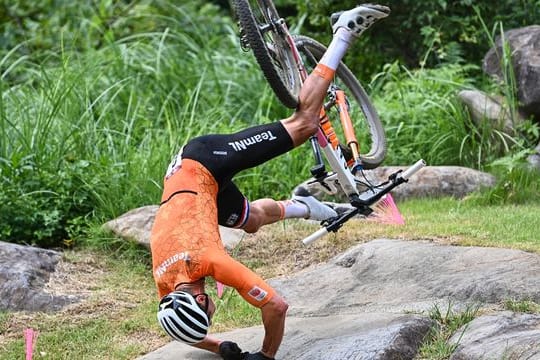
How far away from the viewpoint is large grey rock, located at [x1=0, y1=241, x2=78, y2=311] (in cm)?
685

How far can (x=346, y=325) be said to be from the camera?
5.54m

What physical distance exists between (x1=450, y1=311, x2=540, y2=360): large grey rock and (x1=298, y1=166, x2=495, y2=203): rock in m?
3.33

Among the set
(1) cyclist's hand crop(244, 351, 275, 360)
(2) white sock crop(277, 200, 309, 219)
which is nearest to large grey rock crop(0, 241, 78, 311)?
(2) white sock crop(277, 200, 309, 219)

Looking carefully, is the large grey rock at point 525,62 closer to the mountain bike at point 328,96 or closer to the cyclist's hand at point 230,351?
the mountain bike at point 328,96

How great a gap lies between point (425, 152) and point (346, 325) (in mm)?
4149

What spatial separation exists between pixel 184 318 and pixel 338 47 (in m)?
1.96

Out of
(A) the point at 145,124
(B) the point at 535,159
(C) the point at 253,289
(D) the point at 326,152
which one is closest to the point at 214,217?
(C) the point at 253,289

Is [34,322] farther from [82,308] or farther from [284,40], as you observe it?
[284,40]

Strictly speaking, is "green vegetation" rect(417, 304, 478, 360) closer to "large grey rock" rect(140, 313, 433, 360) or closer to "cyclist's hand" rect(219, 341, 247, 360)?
"large grey rock" rect(140, 313, 433, 360)

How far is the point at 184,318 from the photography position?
16.0 feet

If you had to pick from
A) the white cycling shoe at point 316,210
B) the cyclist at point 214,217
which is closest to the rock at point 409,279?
the white cycling shoe at point 316,210

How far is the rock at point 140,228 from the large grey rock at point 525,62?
310cm

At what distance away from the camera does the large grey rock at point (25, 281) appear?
6852 mm

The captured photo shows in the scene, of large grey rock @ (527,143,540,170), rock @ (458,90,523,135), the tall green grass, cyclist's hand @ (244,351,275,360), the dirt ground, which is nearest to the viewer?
cyclist's hand @ (244,351,275,360)
